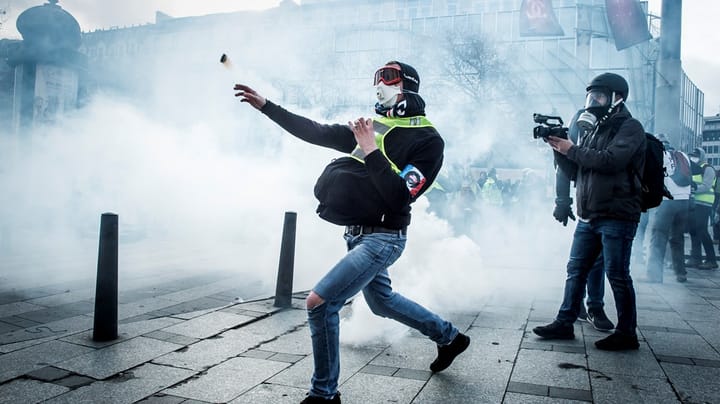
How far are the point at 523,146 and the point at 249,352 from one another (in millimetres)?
20286

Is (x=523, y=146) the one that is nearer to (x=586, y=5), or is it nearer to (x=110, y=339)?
(x=586, y=5)

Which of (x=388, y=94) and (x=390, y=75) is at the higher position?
(x=390, y=75)

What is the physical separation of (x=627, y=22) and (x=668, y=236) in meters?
9.69

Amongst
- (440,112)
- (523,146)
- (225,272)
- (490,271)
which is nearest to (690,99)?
(523,146)

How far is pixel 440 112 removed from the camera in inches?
765

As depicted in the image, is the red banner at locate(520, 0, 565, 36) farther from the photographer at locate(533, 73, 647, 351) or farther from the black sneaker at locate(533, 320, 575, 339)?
the black sneaker at locate(533, 320, 575, 339)

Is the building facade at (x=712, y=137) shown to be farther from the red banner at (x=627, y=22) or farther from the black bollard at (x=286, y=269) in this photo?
the black bollard at (x=286, y=269)

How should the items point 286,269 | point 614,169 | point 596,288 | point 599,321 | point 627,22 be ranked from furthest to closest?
point 627,22
point 286,269
point 596,288
point 599,321
point 614,169

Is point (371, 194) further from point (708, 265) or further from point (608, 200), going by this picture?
point (708, 265)

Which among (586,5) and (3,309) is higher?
(586,5)

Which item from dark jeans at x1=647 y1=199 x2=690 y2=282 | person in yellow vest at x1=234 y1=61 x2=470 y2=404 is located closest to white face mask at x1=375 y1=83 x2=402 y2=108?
person in yellow vest at x1=234 y1=61 x2=470 y2=404

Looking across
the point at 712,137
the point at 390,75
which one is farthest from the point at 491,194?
the point at 712,137

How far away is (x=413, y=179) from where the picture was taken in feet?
8.54

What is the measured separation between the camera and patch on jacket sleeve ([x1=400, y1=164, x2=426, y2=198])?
8.50 ft
